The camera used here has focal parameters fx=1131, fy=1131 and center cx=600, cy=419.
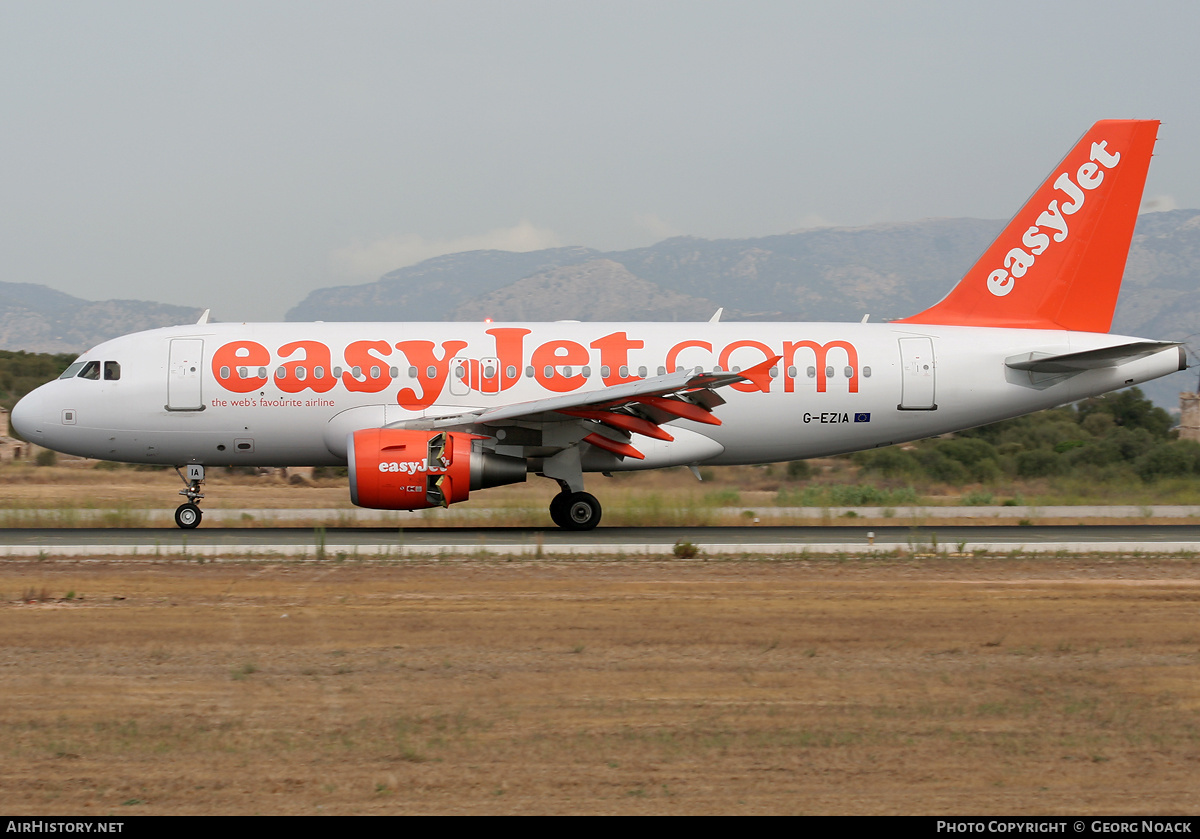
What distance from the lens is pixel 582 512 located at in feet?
61.3

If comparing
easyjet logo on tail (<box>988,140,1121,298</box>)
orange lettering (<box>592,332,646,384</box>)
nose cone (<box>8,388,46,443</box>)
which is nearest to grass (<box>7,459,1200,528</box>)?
nose cone (<box>8,388,46,443</box>)

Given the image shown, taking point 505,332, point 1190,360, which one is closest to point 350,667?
point 505,332

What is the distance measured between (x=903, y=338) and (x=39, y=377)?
3784cm

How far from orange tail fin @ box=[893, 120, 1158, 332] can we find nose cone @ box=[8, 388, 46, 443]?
15.3 metres

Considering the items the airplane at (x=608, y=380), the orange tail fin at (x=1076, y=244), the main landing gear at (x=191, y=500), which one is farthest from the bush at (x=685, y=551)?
the main landing gear at (x=191, y=500)

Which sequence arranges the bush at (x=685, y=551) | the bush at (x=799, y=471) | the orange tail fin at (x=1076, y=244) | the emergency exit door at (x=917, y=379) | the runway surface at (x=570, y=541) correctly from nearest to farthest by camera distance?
the bush at (x=685, y=551)
the runway surface at (x=570, y=541)
the emergency exit door at (x=917, y=379)
the orange tail fin at (x=1076, y=244)
the bush at (x=799, y=471)

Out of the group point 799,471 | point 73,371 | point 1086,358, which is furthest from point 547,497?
point 799,471

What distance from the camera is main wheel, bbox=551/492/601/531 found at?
18.7 metres

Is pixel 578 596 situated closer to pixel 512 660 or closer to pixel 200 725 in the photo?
pixel 512 660

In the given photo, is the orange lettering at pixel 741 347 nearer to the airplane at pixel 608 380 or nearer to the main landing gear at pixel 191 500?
the airplane at pixel 608 380

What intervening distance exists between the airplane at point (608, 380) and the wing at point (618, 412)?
2.0 inches

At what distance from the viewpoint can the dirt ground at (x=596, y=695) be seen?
239 inches

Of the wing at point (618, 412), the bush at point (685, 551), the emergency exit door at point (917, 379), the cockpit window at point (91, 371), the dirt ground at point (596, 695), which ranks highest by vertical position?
the cockpit window at point (91, 371)

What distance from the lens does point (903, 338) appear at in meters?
19.9
